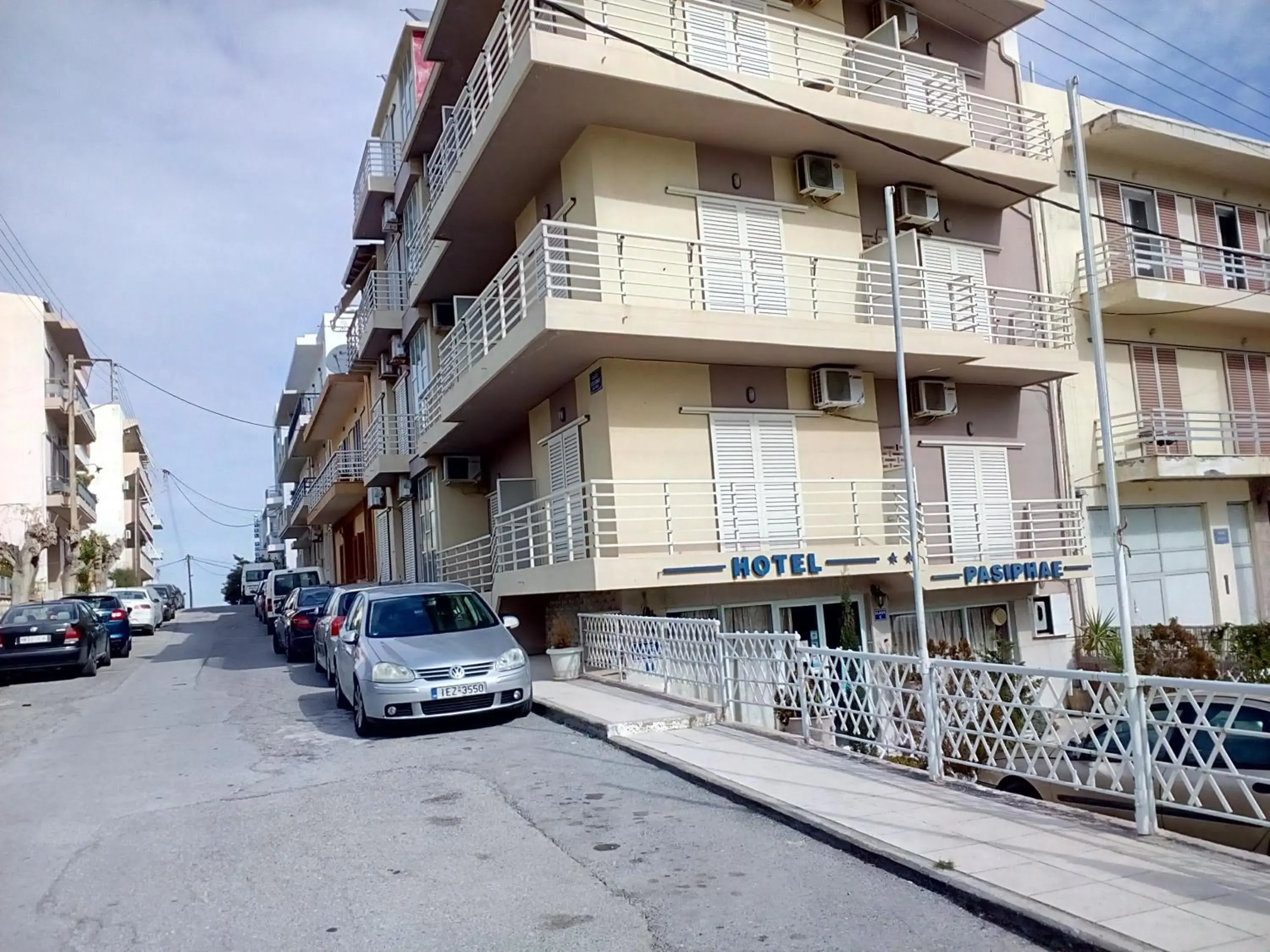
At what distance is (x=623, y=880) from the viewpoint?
5.65 metres

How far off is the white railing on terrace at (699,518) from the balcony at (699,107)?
5.19m

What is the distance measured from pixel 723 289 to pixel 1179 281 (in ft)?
36.3

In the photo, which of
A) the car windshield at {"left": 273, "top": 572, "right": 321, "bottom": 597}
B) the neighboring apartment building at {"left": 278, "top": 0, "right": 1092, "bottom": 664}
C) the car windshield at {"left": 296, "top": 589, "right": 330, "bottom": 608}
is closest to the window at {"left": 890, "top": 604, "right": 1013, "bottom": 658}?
the neighboring apartment building at {"left": 278, "top": 0, "right": 1092, "bottom": 664}

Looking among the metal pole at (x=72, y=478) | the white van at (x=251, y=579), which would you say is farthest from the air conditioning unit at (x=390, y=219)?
the white van at (x=251, y=579)

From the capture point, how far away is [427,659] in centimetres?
1070

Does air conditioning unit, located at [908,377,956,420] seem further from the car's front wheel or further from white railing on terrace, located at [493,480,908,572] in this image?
the car's front wheel

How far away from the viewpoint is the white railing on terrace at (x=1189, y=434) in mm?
20078

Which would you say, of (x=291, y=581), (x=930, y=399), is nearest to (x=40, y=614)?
(x=291, y=581)

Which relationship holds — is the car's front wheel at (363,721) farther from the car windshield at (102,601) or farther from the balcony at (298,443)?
the balcony at (298,443)

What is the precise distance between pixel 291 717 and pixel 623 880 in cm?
809

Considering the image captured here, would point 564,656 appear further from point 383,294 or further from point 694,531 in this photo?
point 383,294

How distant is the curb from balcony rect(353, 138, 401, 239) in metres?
21.5

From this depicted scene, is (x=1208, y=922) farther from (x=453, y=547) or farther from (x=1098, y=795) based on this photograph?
(x=453, y=547)

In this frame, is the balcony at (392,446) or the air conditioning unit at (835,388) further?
the balcony at (392,446)
